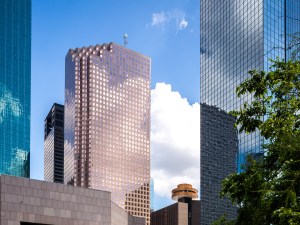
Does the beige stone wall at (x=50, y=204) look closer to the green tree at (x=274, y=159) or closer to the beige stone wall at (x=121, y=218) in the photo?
the beige stone wall at (x=121, y=218)

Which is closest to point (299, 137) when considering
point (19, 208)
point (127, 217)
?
point (19, 208)

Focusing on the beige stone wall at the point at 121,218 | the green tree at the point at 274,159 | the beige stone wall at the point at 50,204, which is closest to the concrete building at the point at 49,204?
the beige stone wall at the point at 50,204

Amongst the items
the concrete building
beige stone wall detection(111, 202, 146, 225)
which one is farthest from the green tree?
beige stone wall detection(111, 202, 146, 225)

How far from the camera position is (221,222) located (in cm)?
3247

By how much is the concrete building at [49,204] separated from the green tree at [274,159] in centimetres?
4113

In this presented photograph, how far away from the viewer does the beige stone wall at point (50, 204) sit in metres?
67.6

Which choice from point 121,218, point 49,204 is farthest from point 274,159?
point 121,218

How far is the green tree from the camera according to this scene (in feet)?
85.8

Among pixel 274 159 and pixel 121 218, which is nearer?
pixel 274 159

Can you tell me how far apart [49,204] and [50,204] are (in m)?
0.16

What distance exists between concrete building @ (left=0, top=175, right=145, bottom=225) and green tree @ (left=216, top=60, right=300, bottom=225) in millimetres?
41127

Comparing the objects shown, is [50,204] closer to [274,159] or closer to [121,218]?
[121,218]

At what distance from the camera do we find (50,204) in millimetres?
71438

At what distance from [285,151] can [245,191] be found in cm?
347
